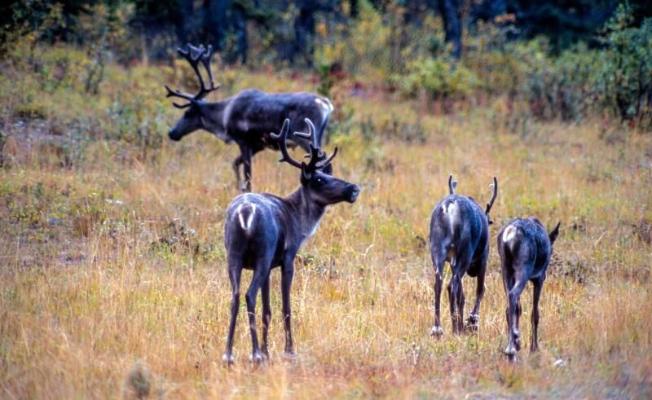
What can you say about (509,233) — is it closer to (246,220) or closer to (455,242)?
(455,242)

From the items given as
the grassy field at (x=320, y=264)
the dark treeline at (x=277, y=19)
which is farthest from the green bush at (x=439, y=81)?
the dark treeline at (x=277, y=19)

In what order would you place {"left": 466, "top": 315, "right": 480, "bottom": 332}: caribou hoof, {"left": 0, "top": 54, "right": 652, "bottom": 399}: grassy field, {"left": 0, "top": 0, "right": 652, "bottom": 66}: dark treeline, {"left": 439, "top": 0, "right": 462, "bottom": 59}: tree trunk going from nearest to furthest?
{"left": 0, "top": 54, "right": 652, "bottom": 399}: grassy field
{"left": 466, "top": 315, "right": 480, "bottom": 332}: caribou hoof
{"left": 0, "top": 0, "right": 652, "bottom": 66}: dark treeline
{"left": 439, "top": 0, "right": 462, "bottom": 59}: tree trunk

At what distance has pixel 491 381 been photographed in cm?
755

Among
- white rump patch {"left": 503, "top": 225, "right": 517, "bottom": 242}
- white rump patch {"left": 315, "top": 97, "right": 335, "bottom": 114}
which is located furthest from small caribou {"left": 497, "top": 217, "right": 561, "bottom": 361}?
white rump patch {"left": 315, "top": 97, "right": 335, "bottom": 114}

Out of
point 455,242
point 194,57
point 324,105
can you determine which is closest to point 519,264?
point 455,242

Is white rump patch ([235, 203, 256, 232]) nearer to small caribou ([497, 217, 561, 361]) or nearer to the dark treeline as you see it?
small caribou ([497, 217, 561, 361])

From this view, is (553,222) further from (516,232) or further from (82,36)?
(82,36)

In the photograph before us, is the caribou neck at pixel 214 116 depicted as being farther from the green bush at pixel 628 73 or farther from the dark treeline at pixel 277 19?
the green bush at pixel 628 73

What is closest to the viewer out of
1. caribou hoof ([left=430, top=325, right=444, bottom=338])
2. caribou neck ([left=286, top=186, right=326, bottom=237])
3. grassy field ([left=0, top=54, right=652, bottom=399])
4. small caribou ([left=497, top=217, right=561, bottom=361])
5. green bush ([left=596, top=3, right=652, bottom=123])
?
grassy field ([left=0, top=54, right=652, bottom=399])

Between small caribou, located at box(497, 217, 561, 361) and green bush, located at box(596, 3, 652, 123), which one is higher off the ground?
green bush, located at box(596, 3, 652, 123)

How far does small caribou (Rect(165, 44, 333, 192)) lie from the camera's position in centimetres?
1442

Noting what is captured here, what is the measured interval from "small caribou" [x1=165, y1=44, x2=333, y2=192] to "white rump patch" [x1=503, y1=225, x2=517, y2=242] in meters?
5.99

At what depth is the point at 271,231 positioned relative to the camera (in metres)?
7.91

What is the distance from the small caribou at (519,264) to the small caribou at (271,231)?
4.95ft
